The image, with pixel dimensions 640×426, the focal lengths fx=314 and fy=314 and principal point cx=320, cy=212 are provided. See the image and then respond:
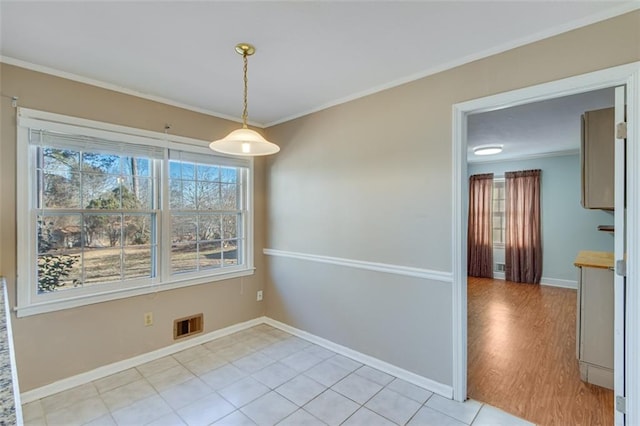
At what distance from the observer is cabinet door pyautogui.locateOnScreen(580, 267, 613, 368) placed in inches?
97.6

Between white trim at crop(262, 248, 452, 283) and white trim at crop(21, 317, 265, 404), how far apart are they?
106 cm

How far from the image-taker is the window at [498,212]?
6.44 meters

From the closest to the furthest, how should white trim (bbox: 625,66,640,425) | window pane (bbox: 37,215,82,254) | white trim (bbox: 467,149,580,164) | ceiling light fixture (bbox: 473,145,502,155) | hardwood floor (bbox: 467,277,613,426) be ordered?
white trim (bbox: 625,66,640,425), hardwood floor (bbox: 467,277,613,426), window pane (bbox: 37,215,82,254), ceiling light fixture (bbox: 473,145,502,155), white trim (bbox: 467,149,580,164)

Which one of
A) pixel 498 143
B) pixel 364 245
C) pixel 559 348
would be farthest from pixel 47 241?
pixel 498 143

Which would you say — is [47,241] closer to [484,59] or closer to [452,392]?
[452,392]

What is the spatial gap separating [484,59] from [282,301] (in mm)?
3071

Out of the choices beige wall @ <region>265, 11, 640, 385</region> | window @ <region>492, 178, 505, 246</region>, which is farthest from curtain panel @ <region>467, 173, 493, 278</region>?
beige wall @ <region>265, 11, 640, 385</region>

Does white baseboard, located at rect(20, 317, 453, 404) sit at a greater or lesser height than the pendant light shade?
lesser

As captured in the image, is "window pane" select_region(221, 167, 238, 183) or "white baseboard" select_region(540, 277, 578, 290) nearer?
"window pane" select_region(221, 167, 238, 183)

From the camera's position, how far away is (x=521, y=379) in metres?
2.61

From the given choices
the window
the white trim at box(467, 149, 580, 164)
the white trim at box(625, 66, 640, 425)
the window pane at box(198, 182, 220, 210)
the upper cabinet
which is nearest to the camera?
the white trim at box(625, 66, 640, 425)

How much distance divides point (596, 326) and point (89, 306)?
4.17 m

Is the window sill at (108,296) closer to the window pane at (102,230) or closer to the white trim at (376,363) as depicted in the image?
the window pane at (102,230)

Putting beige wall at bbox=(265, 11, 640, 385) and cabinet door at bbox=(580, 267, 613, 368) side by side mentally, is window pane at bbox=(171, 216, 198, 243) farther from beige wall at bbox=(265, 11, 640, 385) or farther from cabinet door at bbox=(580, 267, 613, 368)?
cabinet door at bbox=(580, 267, 613, 368)
